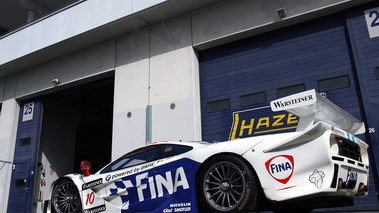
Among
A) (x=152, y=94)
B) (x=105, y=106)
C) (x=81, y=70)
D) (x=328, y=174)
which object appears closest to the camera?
(x=328, y=174)

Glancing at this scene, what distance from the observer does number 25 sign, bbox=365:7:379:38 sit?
7.30 metres

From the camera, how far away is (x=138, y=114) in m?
9.76

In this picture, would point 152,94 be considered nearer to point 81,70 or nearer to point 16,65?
point 81,70

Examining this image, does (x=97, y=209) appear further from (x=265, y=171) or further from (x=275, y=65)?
(x=275, y=65)

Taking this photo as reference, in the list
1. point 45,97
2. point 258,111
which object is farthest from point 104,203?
point 45,97

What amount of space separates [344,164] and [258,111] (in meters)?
4.51

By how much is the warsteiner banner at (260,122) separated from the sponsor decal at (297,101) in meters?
3.68

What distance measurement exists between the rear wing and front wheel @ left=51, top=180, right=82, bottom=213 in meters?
3.62

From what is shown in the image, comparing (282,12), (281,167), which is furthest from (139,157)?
(282,12)

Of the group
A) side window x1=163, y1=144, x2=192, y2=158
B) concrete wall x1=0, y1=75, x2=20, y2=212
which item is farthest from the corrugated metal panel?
concrete wall x1=0, y1=75, x2=20, y2=212

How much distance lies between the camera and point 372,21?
739cm

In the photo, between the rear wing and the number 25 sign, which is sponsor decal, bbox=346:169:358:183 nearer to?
the rear wing

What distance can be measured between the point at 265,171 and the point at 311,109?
0.95 m

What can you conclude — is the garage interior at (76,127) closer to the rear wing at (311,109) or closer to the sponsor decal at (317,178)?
the rear wing at (311,109)
